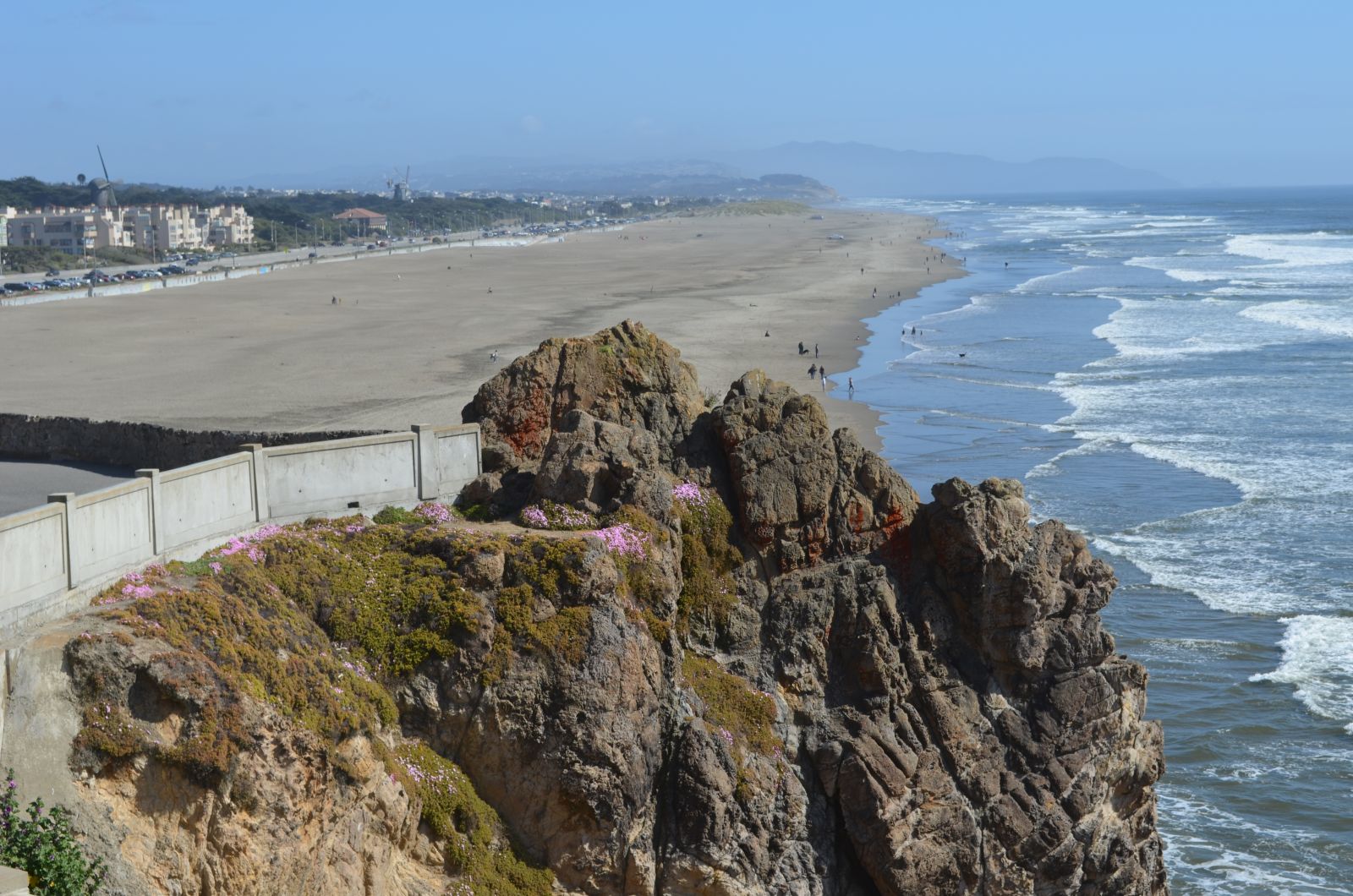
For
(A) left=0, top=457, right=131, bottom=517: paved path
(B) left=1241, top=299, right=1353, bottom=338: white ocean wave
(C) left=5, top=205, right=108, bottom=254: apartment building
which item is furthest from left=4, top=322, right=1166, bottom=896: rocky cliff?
(C) left=5, top=205, right=108, bottom=254: apartment building

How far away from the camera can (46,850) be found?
9.70 metres

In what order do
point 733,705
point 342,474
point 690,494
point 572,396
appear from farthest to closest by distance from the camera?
1. point 572,396
2. point 690,494
3. point 342,474
4. point 733,705

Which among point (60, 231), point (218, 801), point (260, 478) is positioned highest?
point (60, 231)

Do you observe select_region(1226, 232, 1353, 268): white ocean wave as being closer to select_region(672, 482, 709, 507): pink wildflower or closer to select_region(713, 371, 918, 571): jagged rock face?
select_region(713, 371, 918, 571): jagged rock face

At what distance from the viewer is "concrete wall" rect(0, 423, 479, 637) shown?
11234 mm

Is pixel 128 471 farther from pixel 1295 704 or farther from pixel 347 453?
pixel 1295 704

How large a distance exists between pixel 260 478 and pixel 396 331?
1940 inches

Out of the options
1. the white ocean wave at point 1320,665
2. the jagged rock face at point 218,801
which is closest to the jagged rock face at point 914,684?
the jagged rock face at point 218,801

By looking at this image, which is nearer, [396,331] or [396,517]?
[396,517]

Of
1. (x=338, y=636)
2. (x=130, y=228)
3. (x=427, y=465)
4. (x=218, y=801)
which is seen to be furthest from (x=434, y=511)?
(x=130, y=228)

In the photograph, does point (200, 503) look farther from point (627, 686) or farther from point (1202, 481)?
point (1202, 481)

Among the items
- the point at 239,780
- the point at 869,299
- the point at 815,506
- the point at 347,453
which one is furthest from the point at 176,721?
the point at 869,299

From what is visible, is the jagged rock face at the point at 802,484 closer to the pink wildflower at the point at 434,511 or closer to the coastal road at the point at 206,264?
the pink wildflower at the point at 434,511

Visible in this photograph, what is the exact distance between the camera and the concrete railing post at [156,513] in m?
12.6
